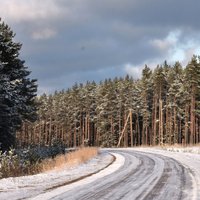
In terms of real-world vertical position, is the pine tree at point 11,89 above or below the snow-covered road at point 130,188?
above

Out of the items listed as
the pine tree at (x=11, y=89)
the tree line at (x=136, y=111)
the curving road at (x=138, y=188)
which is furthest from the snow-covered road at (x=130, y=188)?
the tree line at (x=136, y=111)

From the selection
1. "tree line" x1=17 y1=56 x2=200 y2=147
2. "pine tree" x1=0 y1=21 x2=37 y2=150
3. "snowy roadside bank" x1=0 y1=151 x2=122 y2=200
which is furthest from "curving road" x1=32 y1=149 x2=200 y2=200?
"tree line" x1=17 y1=56 x2=200 y2=147

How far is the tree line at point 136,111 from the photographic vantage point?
266 ft

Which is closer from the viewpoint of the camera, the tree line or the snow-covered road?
the snow-covered road

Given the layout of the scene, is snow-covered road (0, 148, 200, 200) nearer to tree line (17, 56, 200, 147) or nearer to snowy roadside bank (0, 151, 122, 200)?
snowy roadside bank (0, 151, 122, 200)

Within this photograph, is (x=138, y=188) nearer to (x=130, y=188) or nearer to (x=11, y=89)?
(x=130, y=188)

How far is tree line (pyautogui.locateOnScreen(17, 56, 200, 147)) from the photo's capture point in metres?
81.0

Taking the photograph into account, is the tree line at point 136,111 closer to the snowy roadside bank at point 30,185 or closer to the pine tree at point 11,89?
the pine tree at point 11,89

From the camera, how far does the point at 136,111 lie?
303 ft

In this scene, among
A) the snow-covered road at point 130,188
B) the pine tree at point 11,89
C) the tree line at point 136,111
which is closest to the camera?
the snow-covered road at point 130,188

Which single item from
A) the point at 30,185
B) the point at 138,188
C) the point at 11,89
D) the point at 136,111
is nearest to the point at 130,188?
the point at 138,188

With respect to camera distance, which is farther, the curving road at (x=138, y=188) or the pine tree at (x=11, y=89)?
the pine tree at (x=11, y=89)

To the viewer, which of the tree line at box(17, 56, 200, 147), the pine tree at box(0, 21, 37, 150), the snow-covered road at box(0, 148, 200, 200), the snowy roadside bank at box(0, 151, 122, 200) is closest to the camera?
the snow-covered road at box(0, 148, 200, 200)

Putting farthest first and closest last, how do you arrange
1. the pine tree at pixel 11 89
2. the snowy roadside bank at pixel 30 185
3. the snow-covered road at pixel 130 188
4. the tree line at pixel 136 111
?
the tree line at pixel 136 111, the pine tree at pixel 11 89, the snowy roadside bank at pixel 30 185, the snow-covered road at pixel 130 188
